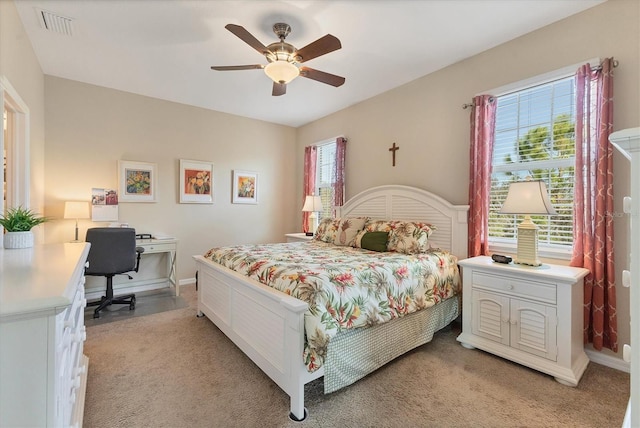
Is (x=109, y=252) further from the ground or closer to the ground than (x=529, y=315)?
further from the ground

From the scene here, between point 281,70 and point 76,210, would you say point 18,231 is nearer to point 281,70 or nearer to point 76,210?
point 281,70

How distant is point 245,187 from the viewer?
4965 millimetres

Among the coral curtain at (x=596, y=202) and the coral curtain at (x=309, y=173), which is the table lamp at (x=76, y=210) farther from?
the coral curtain at (x=596, y=202)

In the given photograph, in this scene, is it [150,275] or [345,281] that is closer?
[345,281]

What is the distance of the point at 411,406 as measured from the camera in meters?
1.75

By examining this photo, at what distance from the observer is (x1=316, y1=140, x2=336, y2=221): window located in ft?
15.8

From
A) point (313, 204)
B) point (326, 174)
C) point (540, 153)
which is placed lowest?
point (313, 204)

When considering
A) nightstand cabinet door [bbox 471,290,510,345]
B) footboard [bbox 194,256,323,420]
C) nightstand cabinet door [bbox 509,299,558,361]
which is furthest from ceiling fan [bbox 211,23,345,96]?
nightstand cabinet door [bbox 509,299,558,361]

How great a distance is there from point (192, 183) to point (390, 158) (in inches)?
114

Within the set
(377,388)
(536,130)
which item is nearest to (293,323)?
(377,388)

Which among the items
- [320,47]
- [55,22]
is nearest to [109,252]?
[55,22]

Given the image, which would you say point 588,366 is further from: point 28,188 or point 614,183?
point 28,188

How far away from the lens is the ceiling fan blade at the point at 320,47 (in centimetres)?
208

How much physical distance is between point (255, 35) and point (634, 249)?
2.90 meters
